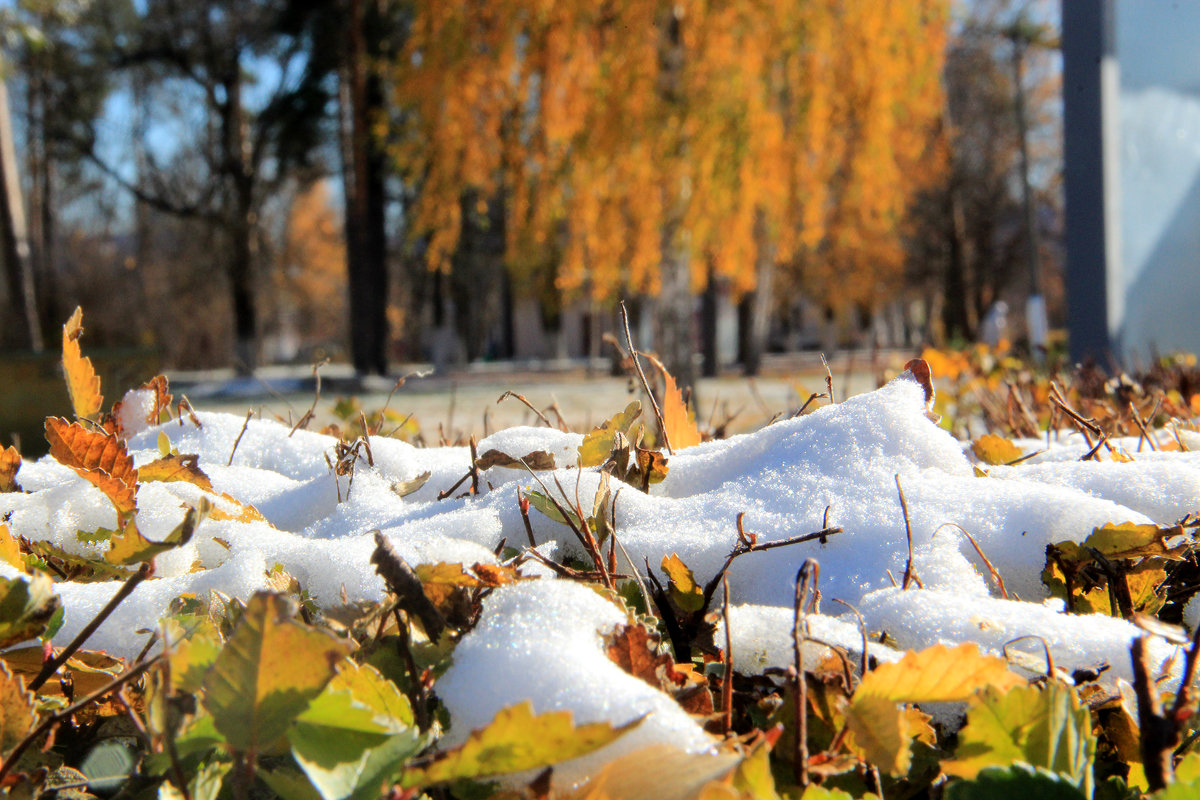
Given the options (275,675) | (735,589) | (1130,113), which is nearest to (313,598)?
(275,675)

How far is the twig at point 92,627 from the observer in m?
0.61

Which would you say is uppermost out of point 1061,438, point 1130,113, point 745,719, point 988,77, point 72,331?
point 988,77

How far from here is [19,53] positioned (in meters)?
21.9

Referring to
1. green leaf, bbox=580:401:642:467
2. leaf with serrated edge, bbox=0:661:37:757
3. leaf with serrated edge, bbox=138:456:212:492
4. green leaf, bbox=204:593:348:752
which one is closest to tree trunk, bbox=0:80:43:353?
leaf with serrated edge, bbox=138:456:212:492

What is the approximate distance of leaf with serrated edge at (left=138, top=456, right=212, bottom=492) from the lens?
100cm

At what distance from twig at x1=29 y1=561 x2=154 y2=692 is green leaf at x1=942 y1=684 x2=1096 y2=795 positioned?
568mm

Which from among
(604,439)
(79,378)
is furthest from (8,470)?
(604,439)

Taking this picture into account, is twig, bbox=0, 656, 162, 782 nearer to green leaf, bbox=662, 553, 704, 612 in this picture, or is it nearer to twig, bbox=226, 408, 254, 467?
green leaf, bbox=662, 553, 704, 612

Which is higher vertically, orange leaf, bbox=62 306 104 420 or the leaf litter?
orange leaf, bbox=62 306 104 420

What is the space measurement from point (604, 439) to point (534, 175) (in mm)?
9914

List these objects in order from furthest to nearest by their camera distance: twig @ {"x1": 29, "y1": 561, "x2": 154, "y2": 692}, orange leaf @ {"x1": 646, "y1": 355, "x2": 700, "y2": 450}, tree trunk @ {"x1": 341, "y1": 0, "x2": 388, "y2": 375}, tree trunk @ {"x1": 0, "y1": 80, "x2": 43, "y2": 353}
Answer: tree trunk @ {"x1": 341, "y1": 0, "x2": 388, "y2": 375}, tree trunk @ {"x1": 0, "y1": 80, "x2": 43, "y2": 353}, orange leaf @ {"x1": 646, "y1": 355, "x2": 700, "y2": 450}, twig @ {"x1": 29, "y1": 561, "x2": 154, "y2": 692}

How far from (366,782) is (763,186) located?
943 centimetres

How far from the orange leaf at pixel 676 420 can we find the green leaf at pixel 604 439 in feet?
→ 0.48

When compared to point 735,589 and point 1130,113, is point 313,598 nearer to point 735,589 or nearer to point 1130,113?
point 735,589
